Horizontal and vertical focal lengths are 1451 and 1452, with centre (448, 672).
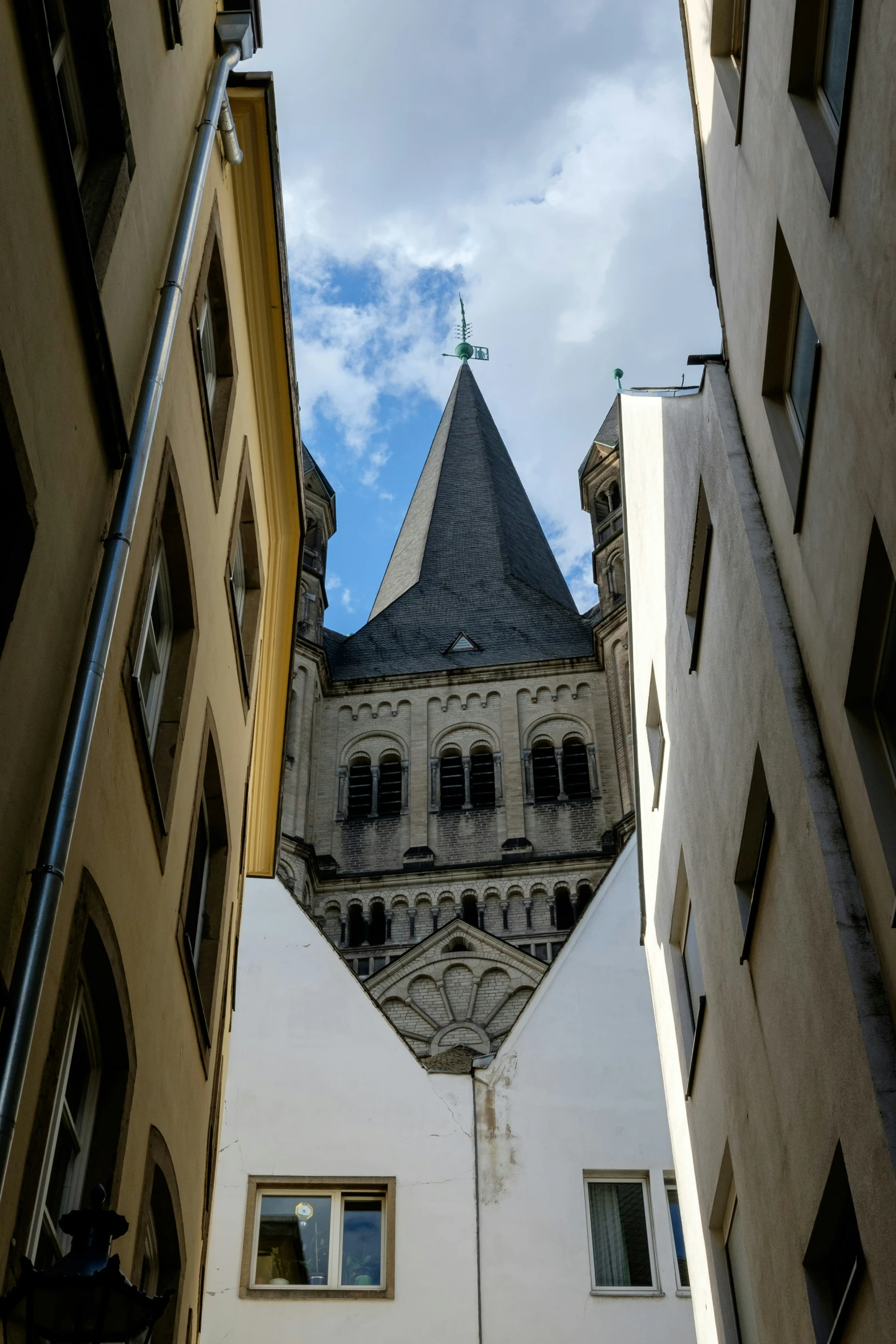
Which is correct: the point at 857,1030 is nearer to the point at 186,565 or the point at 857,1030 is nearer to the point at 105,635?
the point at 105,635

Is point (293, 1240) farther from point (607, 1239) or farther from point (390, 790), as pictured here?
point (390, 790)

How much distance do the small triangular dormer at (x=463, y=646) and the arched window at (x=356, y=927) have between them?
425 inches

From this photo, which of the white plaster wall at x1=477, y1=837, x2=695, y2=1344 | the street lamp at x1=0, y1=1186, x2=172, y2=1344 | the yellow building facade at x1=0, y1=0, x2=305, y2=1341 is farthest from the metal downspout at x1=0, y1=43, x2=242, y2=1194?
the white plaster wall at x1=477, y1=837, x2=695, y2=1344

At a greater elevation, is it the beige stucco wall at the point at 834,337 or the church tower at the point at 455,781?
the church tower at the point at 455,781

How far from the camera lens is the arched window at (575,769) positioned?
133ft

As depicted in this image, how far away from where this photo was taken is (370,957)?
3744 centimetres

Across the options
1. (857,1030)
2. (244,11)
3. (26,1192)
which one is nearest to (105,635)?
(26,1192)

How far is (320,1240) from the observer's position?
12266 mm

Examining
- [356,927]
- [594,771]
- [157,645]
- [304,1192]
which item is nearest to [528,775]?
[594,771]

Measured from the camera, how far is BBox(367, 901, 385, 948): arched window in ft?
124

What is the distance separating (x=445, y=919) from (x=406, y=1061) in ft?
80.3

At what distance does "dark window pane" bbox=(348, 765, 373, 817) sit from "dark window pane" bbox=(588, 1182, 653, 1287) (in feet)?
94.5

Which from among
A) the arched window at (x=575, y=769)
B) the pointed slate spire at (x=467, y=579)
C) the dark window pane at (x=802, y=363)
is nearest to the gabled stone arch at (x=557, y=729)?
the arched window at (x=575, y=769)

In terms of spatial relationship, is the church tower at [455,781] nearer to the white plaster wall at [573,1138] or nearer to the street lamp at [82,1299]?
the white plaster wall at [573,1138]
